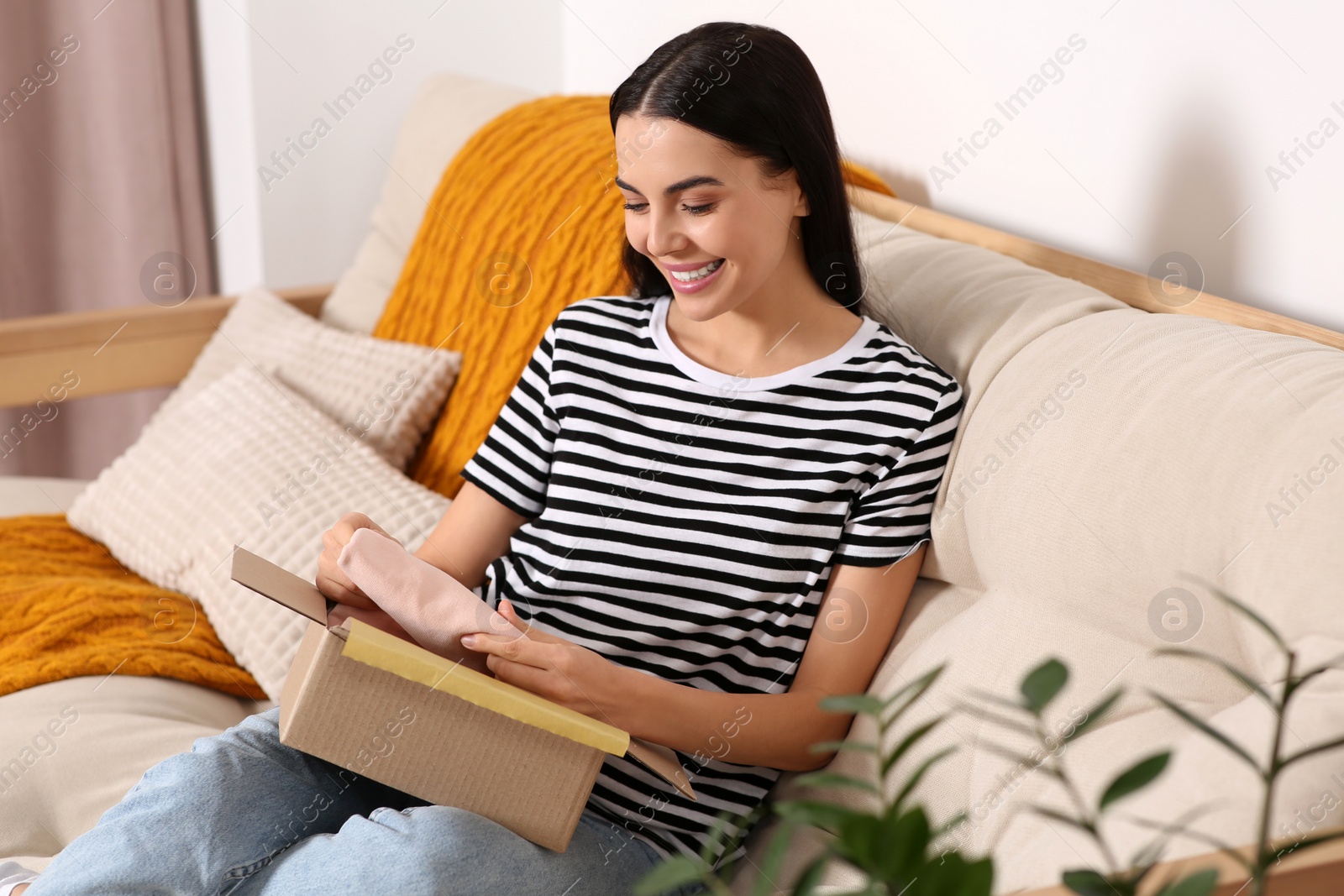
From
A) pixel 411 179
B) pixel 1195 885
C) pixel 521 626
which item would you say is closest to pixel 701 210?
pixel 521 626

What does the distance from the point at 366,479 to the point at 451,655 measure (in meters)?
0.52

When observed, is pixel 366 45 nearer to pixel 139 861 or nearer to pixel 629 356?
pixel 629 356

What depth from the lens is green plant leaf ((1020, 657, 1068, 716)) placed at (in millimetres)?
331

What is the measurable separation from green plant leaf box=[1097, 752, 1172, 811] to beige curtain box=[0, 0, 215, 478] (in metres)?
2.31

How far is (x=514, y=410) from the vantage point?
3.68 feet

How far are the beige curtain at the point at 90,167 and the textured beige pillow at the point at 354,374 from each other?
73 cm

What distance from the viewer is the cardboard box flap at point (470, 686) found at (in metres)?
0.76

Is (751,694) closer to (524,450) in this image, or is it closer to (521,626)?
(521,626)

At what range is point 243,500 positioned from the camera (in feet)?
4.42

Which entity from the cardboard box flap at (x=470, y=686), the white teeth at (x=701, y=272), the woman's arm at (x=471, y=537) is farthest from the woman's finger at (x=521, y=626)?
the white teeth at (x=701, y=272)

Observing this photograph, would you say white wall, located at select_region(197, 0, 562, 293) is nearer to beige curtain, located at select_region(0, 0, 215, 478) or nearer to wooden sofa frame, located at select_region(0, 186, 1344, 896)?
beige curtain, located at select_region(0, 0, 215, 478)

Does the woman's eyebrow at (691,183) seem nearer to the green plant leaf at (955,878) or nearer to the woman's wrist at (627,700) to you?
the woman's wrist at (627,700)

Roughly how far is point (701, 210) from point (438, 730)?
1.51ft

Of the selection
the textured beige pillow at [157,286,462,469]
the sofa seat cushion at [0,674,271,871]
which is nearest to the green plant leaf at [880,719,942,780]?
the sofa seat cushion at [0,674,271,871]
